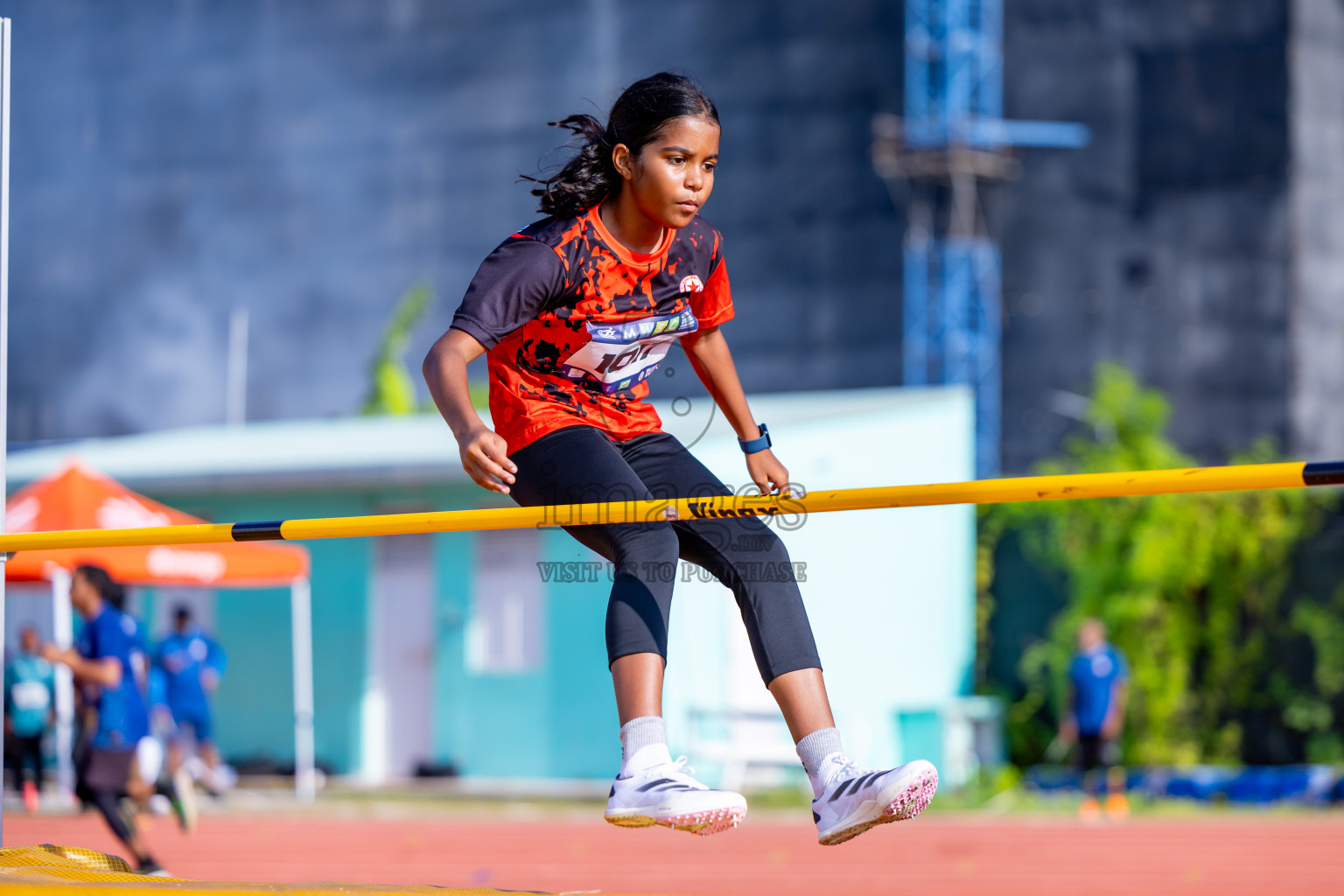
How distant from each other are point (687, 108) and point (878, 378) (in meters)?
20.5

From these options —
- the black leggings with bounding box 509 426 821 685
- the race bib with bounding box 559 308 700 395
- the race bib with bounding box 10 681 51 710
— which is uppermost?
the race bib with bounding box 559 308 700 395

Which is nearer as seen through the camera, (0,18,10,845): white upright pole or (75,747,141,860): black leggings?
(0,18,10,845): white upright pole

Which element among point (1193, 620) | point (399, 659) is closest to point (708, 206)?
point (399, 659)

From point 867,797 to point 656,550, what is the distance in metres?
0.70

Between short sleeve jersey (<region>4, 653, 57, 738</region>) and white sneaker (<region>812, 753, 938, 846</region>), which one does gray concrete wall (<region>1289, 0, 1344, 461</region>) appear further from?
white sneaker (<region>812, 753, 938, 846</region>)

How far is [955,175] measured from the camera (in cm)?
2256

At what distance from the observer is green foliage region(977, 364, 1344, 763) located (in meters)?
15.2

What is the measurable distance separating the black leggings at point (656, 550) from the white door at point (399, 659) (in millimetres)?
12512

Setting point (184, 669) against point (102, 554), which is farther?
point (184, 669)

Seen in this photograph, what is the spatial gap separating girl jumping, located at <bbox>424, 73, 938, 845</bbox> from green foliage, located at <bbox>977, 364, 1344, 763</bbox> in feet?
39.4

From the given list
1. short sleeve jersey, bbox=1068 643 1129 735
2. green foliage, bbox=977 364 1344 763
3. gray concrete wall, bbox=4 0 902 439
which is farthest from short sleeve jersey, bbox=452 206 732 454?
gray concrete wall, bbox=4 0 902 439

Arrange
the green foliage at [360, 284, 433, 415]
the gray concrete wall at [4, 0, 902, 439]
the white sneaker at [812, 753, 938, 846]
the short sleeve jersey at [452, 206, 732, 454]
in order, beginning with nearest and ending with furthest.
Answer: the white sneaker at [812, 753, 938, 846] → the short sleeve jersey at [452, 206, 732, 454] → the gray concrete wall at [4, 0, 902, 439] → the green foliage at [360, 284, 433, 415]

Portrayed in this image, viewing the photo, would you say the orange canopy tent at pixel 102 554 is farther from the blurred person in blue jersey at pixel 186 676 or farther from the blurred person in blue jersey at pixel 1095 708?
the blurred person in blue jersey at pixel 1095 708

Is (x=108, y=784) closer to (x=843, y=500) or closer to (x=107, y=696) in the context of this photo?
(x=107, y=696)
